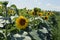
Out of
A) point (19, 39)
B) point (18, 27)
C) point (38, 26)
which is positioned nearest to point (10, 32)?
point (18, 27)

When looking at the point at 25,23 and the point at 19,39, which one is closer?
the point at 19,39

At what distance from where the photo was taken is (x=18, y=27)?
2.05 metres

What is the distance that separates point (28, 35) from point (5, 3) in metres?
0.40

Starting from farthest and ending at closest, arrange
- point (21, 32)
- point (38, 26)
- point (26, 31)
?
point (38, 26) → point (26, 31) → point (21, 32)

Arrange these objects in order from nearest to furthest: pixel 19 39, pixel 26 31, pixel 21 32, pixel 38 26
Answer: pixel 19 39, pixel 21 32, pixel 26 31, pixel 38 26

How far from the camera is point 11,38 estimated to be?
1969mm

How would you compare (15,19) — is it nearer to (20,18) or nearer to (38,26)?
(20,18)

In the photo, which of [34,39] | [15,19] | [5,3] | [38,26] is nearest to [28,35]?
[34,39]

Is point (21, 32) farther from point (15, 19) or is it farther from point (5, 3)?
point (5, 3)

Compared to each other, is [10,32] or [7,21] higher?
[7,21]

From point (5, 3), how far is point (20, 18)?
0.23 m

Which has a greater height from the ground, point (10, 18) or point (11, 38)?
point (10, 18)

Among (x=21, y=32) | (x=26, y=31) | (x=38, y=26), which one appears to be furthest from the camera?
(x=38, y=26)

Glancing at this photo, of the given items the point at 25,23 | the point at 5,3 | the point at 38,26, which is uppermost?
the point at 5,3
